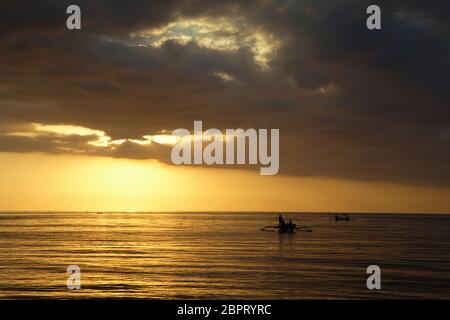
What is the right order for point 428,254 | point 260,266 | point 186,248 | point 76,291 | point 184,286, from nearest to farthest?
point 76,291 → point 184,286 → point 260,266 → point 428,254 → point 186,248

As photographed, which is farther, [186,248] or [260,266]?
[186,248]

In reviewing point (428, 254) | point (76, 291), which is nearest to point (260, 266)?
point (76, 291)

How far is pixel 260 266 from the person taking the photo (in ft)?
188

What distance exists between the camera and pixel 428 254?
72.5 m
